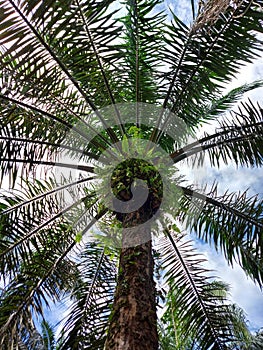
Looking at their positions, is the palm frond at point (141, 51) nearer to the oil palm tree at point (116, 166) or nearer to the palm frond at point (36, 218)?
the oil palm tree at point (116, 166)

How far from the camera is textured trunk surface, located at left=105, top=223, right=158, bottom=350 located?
8.70ft

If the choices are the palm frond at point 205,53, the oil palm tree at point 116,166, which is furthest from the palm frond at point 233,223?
the palm frond at point 205,53

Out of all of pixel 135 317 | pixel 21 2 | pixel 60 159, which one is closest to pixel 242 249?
pixel 135 317

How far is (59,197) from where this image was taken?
5.23 metres

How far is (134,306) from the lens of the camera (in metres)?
2.95

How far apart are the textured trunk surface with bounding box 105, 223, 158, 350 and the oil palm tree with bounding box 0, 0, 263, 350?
41 mm

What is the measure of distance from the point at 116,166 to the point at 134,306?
198cm

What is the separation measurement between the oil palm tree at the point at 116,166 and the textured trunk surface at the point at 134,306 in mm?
41

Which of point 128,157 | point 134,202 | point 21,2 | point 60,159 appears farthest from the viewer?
point 60,159

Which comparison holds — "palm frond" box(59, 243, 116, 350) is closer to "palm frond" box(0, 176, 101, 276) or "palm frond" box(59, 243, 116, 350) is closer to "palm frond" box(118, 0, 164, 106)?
"palm frond" box(0, 176, 101, 276)

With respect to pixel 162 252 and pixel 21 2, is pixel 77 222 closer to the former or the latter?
pixel 162 252

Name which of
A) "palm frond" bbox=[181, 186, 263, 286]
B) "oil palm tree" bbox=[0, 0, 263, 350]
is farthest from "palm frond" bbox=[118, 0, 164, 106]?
"palm frond" bbox=[181, 186, 263, 286]

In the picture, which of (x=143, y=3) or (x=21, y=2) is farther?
(x=143, y=3)

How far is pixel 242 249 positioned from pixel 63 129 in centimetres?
277
